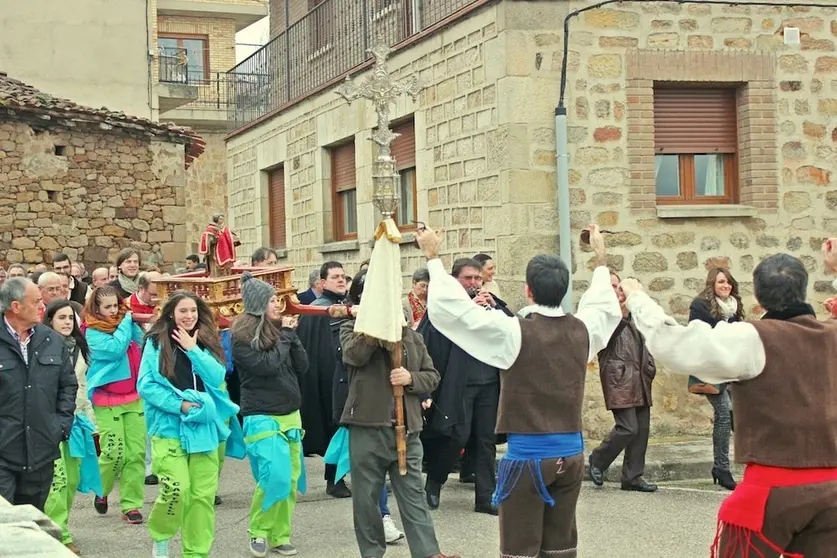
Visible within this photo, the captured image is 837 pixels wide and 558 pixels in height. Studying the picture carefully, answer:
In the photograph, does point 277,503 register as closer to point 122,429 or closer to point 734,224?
point 122,429

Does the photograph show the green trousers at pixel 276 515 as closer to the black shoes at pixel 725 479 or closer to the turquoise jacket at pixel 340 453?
the turquoise jacket at pixel 340 453

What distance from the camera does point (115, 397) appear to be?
348 inches

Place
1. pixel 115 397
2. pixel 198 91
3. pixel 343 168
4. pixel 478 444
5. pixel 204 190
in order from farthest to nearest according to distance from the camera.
Answer: pixel 204 190
pixel 198 91
pixel 343 168
pixel 478 444
pixel 115 397

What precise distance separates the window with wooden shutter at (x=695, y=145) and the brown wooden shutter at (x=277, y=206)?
7.74m

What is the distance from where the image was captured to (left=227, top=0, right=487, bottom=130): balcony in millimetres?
14047

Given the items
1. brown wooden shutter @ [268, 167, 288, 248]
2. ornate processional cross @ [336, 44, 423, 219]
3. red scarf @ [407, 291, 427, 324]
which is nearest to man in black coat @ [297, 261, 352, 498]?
red scarf @ [407, 291, 427, 324]

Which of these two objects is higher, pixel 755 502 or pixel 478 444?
pixel 755 502

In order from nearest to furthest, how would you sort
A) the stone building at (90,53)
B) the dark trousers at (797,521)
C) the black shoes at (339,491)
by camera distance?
the dark trousers at (797,521)
the black shoes at (339,491)
the stone building at (90,53)

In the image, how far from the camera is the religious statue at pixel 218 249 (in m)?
8.77

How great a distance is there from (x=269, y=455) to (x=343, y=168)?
368 inches

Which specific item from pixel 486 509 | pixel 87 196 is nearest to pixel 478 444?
pixel 486 509

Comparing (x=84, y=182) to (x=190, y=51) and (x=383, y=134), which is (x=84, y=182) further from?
(x=190, y=51)

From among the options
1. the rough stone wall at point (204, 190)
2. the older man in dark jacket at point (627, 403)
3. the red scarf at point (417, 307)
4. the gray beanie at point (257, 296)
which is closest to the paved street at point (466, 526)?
the older man in dark jacket at point (627, 403)

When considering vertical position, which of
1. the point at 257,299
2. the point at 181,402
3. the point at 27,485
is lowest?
the point at 27,485
